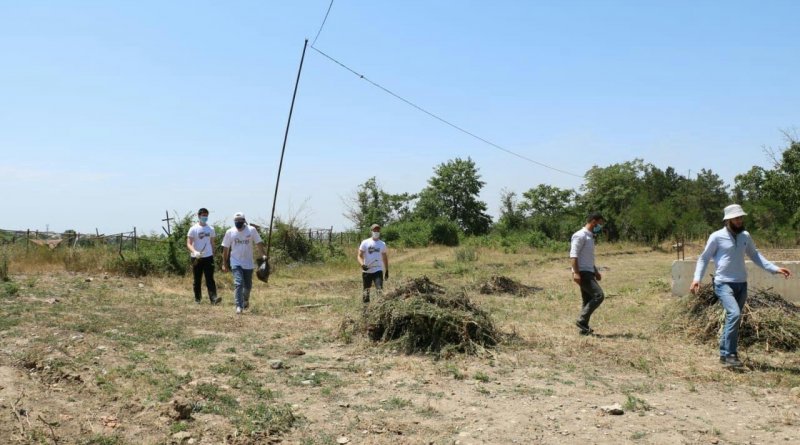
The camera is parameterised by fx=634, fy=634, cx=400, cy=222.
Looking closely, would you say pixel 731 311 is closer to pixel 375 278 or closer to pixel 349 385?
pixel 349 385

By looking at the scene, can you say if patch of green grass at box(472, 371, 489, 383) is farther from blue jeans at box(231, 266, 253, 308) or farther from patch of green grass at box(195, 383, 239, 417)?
blue jeans at box(231, 266, 253, 308)

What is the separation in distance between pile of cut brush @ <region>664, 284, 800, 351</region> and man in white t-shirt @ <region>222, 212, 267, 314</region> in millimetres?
6224

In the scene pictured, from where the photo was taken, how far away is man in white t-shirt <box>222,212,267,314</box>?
9.92 m

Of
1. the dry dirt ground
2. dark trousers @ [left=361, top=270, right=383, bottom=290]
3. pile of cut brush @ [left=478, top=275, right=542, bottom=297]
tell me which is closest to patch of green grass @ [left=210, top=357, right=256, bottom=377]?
the dry dirt ground

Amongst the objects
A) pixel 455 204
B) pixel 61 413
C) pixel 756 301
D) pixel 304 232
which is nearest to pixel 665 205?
pixel 455 204

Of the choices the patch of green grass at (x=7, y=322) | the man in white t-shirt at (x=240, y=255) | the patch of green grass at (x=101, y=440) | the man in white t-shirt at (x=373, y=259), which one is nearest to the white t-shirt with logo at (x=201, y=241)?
the man in white t-shirt at (x=240, y=255)

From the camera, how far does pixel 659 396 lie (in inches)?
213

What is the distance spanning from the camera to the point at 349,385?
582 centimetres

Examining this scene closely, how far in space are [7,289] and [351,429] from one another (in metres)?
9.19

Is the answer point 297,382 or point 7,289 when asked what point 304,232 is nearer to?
point 7,289

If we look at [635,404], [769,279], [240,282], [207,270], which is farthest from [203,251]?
[769,279]

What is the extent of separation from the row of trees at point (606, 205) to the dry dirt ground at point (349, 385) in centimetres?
3264

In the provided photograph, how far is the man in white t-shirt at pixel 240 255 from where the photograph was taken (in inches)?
391

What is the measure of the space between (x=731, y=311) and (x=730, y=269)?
46cm
